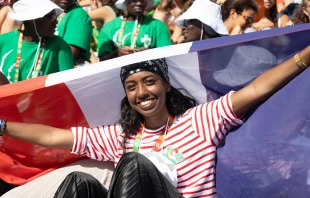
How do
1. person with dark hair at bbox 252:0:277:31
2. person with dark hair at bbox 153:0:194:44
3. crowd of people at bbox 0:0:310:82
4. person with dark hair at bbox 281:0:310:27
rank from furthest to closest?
person with dark hair at bbox 153:0:194:44, person with dark hair at bbox 252:0:277:31, crowd of people at bbox 0:0:310:82, person with dark hair at bbox 281:0:310:27

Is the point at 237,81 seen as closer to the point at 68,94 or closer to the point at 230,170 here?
the point at 230,170

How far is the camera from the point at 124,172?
9.13ft

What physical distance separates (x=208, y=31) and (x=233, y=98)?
3.82 ft

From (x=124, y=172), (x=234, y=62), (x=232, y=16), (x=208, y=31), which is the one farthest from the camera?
(x=232, y=16)

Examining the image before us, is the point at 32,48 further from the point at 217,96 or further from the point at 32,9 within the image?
the point at 217,96

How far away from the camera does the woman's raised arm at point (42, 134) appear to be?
3.34m

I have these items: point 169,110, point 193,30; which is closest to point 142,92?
point 169,110

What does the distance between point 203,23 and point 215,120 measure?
116 cm

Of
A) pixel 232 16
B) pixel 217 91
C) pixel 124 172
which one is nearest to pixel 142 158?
pixel 124 172

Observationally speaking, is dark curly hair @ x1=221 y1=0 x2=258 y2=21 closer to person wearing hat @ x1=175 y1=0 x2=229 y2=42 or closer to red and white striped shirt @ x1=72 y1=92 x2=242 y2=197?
person wearing hat @ x1=175 y1=0 x2=229 y2=42

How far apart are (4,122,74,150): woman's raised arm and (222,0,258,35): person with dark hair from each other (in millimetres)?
1800

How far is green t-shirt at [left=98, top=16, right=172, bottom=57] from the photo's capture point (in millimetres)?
4945

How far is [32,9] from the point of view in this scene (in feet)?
14.4

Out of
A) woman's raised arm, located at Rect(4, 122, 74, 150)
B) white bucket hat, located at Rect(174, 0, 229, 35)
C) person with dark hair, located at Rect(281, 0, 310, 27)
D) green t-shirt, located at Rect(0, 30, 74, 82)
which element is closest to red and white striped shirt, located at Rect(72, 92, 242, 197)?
woman's raised arm, located at Rect(4, 122, 74, 150)
